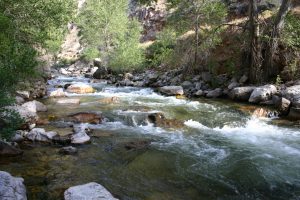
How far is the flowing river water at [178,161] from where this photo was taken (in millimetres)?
7957

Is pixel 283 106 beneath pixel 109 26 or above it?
beneath

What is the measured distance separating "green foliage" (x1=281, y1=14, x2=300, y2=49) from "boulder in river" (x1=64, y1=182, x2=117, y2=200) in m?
15.0

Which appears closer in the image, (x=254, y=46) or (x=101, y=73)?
(x=254, y=46)

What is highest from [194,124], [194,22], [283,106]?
[194,22]

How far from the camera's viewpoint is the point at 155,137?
40.4 ft

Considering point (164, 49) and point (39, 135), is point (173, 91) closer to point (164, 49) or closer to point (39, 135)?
point (39, 135)

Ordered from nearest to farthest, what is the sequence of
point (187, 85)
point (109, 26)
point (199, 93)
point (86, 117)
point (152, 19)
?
point (86, 117)
point (199, 93)
point (187, 85)
point (109, 26)
point (152, 19)

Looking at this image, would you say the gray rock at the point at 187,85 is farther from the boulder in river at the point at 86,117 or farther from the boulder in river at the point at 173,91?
the boulder in river at the point at 86,117

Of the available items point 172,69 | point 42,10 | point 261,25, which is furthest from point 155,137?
point 172,69

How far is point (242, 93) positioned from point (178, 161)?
32.7 feet

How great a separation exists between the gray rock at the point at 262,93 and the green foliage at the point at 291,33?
2.80 metres

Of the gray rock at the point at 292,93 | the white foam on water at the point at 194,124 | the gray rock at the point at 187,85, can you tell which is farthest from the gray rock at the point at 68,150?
the gray rock at the point at 187,85

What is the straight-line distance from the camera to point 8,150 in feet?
32.3

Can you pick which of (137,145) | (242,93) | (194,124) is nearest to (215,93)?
(242,93)
